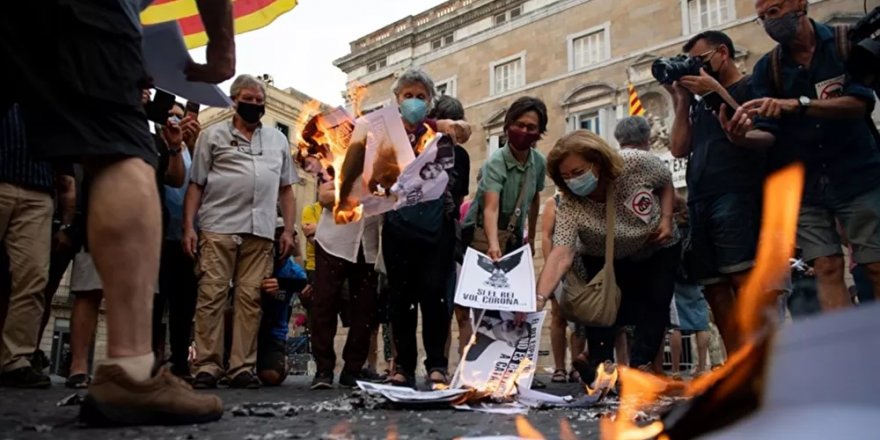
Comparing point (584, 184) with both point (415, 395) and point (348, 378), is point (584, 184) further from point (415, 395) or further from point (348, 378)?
point (348, 378)

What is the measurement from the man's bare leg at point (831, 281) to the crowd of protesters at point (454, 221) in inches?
0.4

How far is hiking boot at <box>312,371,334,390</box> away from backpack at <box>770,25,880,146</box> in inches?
114

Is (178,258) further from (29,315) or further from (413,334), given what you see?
(413,334)

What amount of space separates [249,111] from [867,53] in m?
3.32

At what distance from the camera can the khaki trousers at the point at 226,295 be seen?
4004 millimetres

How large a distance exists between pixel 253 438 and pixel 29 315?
8.00 feet

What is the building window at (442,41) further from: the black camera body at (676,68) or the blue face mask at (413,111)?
the black camera body at (676,68)

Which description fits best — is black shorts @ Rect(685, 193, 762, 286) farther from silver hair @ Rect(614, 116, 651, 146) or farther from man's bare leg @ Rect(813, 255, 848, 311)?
silver hair @ Rect(614, 116, 651, 146)

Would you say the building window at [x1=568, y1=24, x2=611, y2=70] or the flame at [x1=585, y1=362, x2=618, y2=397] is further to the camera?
the building window at [x1=568, y1=24, x2=611, y2=70]

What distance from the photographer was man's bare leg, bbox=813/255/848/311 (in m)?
3.13

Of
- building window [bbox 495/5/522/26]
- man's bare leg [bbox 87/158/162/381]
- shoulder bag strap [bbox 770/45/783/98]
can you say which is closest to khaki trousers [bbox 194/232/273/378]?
man's bare leg [bbox 87/158/162/381]

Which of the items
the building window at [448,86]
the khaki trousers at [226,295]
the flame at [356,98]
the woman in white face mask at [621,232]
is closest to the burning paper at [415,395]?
the woman in white face mask at [621,232]

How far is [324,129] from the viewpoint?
4098 mm

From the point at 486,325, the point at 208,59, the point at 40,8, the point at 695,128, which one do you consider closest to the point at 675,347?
the point at 695,128
